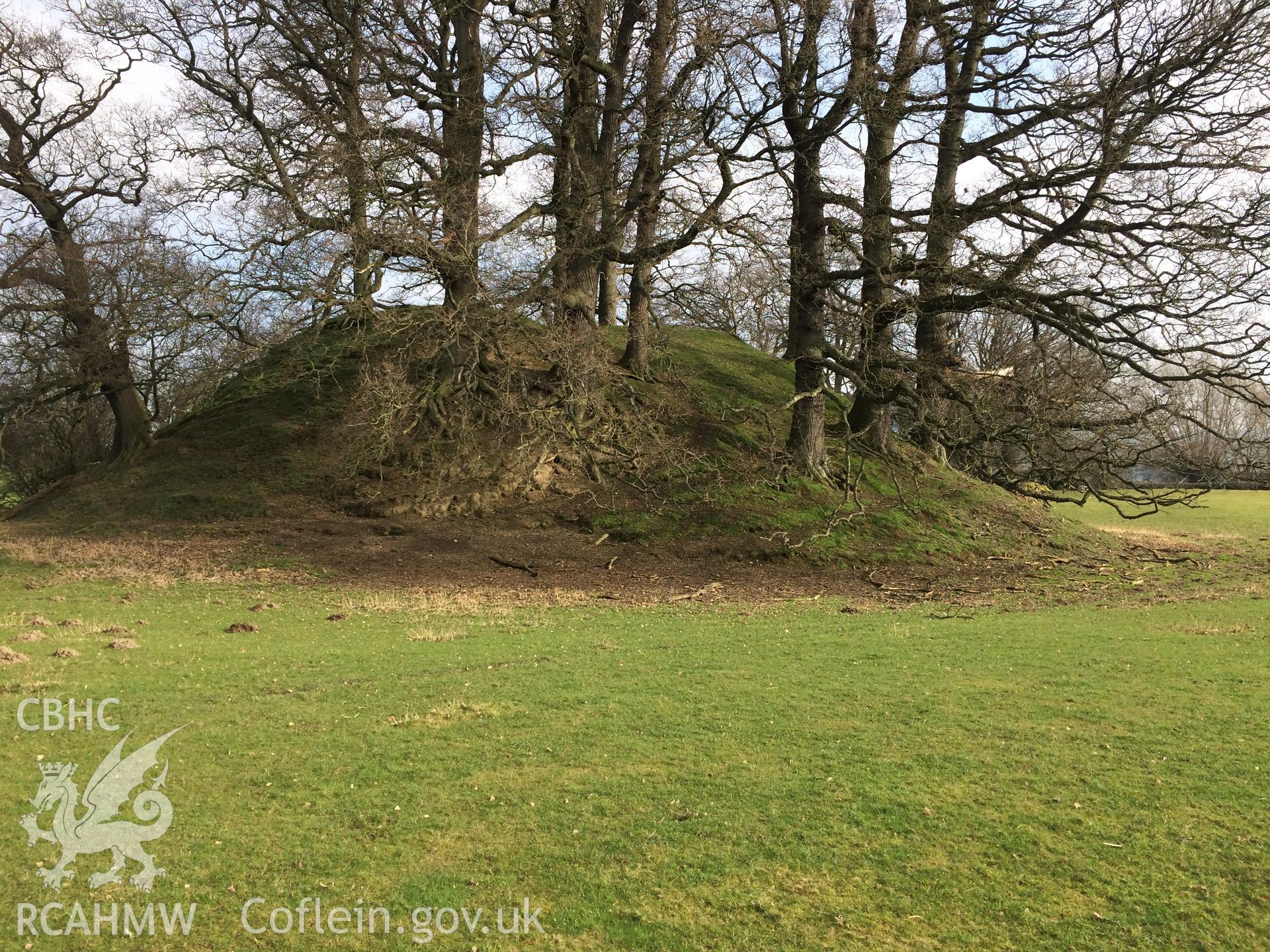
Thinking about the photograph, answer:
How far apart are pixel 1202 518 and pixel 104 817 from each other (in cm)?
3752

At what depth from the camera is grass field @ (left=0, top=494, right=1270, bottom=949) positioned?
4602 mm

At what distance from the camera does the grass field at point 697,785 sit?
460 centimetres

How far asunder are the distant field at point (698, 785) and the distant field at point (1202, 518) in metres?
19.9

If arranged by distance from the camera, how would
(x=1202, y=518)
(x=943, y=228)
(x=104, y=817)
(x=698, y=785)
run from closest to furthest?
(x=104, y=817) < (x=698, y=785) < (x=943, y=228) < (x=1202, y=518)

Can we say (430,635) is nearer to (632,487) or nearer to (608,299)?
(632,487)

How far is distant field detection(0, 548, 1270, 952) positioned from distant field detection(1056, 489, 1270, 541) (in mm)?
19927

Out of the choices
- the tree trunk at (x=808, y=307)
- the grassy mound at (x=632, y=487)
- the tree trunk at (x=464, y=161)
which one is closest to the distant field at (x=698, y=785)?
the grassy mound at (x=632, y=487)

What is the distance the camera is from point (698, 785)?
6.19 m

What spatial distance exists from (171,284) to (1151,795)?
1896 cm

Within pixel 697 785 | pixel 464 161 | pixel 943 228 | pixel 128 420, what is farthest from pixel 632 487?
pixel 697 785

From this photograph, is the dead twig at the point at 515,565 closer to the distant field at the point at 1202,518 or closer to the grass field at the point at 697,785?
the grass field at the point at 697,785

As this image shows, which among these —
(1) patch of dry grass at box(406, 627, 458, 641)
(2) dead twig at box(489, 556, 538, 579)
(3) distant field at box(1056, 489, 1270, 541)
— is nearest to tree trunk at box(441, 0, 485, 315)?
(2) dead twig at box(489, 556, 538, 579)

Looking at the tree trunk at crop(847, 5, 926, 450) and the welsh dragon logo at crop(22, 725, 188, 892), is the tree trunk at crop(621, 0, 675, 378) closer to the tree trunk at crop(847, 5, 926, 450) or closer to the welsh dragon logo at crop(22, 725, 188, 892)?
the tree trunk at crop(847, 5, 926, 450)

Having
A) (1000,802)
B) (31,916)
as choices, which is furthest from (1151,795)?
(31,916)
